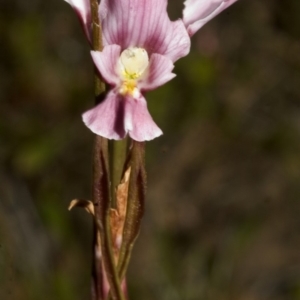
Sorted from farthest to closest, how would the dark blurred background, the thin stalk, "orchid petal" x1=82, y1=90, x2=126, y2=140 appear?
1. the dark blurred background
2. the thin stalk
3. "orchid petal" x1=82, y1=90, x2=126, y2=140

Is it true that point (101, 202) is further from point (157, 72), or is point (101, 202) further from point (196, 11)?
point (196, 11)

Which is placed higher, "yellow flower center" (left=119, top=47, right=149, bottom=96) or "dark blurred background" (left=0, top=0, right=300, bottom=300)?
"yellow flower center" (left=119, top=47, right=149, bottom=96)

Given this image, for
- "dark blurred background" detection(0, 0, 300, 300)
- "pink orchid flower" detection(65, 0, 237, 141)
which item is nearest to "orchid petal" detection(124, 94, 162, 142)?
"pink orchid flower" detection(65, 0, 237, 141)

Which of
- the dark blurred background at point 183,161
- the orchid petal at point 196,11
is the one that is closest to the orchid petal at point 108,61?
the orchid petal at point 196,11

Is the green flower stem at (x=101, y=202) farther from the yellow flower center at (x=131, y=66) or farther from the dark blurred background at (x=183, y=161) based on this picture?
the dark blurred background at (x=183, y=161)

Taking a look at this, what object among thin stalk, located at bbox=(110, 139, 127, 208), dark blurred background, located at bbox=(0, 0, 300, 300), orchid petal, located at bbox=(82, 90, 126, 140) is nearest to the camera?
orchid petal, located at bbox=(82, 90, 126, 140)

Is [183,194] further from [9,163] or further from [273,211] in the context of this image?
[9,163]

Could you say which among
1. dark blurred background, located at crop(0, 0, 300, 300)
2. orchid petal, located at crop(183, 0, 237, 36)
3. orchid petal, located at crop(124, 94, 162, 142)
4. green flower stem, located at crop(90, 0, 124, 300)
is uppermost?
orchid petal, located at crop(183, 0, 237, 36)

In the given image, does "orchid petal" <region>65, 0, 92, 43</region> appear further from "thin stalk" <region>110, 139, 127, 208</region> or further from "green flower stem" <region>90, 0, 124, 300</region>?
"thin stalk" <region>110, 139, 127, 208</region>
